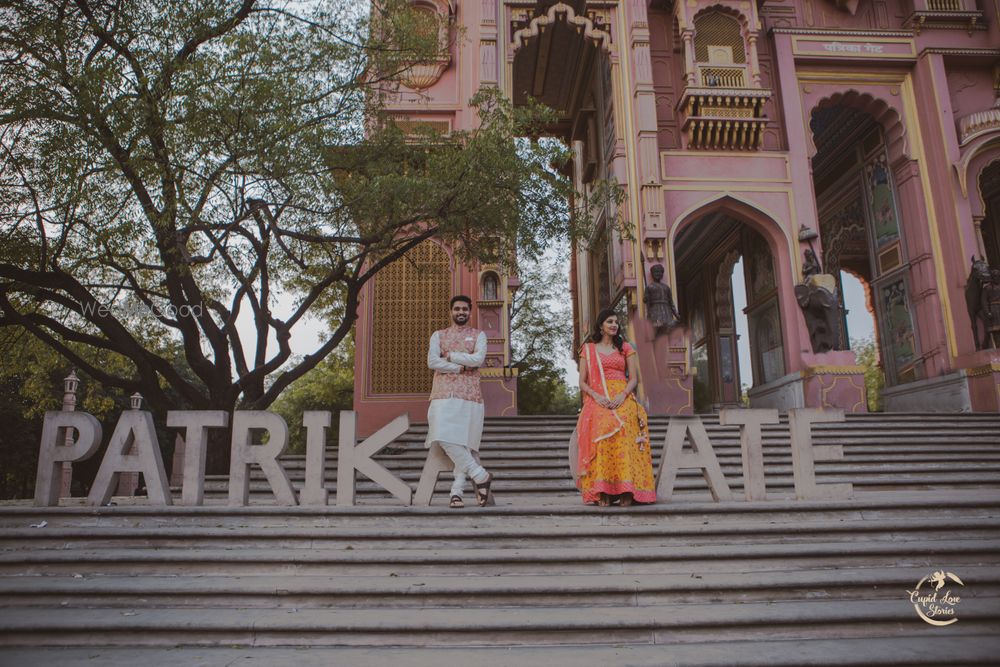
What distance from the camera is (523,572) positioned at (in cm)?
442

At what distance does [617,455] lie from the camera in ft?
19.1

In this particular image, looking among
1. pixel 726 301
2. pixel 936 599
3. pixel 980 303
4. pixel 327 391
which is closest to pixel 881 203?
pixel 980 303

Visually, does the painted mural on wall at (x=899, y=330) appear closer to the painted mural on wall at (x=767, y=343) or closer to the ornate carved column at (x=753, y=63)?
the painted mural on wall at (x=767, y=343)

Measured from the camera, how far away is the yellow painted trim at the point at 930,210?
14.4 meters

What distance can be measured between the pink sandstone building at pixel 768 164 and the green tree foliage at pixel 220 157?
4273 millimetres

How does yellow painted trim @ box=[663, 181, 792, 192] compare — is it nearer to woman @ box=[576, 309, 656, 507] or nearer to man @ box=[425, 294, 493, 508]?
woman @ box=[576, 309, 656, 507]

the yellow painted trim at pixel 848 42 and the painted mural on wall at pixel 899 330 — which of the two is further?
the yellow painted trim at pixel 848 42

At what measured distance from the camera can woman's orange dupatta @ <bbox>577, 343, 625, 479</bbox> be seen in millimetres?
5863

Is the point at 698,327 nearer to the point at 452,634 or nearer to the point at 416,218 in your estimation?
the point at 416,218

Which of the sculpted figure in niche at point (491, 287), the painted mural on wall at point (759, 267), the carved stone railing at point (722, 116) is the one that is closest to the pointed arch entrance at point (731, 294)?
the painted mural on wall at point (759, 267)

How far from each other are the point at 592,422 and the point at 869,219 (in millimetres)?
14856

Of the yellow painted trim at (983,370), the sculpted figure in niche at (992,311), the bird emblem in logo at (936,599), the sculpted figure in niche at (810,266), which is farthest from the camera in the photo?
the sculpted figure in niche at (810,266)

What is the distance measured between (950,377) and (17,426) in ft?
87.3

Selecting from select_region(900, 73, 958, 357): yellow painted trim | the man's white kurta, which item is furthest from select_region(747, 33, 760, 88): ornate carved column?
the man's white kurta
